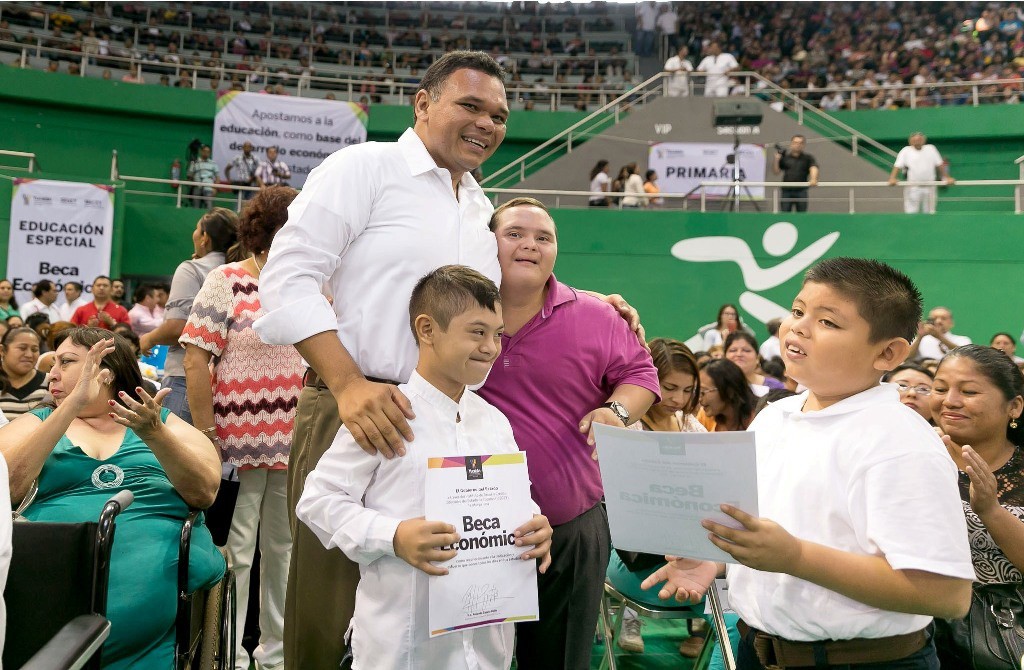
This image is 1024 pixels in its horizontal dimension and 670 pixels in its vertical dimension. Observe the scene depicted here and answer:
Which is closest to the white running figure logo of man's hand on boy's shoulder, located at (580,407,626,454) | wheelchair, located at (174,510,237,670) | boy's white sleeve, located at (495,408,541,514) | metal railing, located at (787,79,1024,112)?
metal railing, located at (787,79,1024,112)

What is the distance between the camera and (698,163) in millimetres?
12344

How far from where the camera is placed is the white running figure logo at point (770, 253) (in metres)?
10.8

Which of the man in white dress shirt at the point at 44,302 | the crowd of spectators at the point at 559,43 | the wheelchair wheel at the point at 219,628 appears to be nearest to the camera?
the wheelchair wheel at the point at 219,628

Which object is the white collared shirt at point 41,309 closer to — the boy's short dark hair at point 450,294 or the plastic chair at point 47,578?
the plastic chair at point 47,578

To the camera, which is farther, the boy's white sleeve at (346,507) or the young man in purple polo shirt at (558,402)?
the young man in purple polo shirt at (558,402)

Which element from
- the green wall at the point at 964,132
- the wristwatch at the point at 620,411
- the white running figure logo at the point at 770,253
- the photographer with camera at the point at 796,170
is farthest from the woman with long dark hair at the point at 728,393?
the green wall at the point at 964,132

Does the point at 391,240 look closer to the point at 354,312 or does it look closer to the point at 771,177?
the point at 354,312

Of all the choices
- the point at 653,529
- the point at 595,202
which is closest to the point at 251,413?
the point at 653,529

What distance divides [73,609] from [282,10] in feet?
58.8

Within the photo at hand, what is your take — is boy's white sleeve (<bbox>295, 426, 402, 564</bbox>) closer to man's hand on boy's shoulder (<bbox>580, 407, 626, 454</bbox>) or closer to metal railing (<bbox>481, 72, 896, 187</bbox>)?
man's hand on boy's shoulder (<bbox>580, 407, 626, 454</bbox>)

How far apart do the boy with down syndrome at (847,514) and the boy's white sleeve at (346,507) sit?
1.85ft

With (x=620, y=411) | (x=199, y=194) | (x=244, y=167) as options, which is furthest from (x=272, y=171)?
(x=620, y=411)

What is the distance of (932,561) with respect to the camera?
1295mm

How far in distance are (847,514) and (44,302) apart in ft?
28.0
